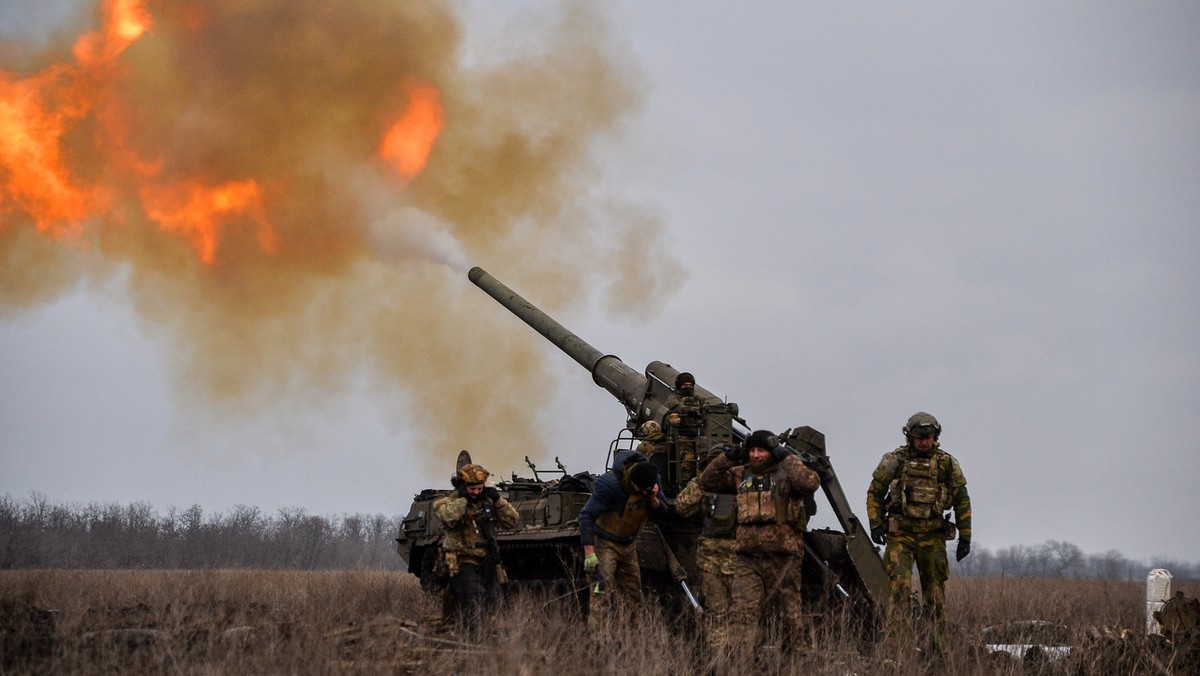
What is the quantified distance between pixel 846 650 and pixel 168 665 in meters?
5.18

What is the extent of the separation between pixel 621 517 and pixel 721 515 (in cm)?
99

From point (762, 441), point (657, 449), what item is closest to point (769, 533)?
point (762, 441)

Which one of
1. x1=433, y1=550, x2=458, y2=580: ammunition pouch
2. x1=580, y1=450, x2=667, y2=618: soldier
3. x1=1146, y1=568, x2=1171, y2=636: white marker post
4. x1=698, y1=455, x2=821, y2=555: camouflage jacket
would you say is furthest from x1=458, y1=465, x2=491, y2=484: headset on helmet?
x1=1146, y1=568, x2=1171, y2=636: white marker post

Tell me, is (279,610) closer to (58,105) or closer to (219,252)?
(219,252)

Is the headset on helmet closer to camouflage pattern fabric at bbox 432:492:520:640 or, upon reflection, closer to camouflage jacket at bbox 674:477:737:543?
camouflage pattern fabric at bbox 432:492:520:640

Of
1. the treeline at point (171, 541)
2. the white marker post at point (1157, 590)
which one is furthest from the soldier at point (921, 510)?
the treeline at point (171, 541)

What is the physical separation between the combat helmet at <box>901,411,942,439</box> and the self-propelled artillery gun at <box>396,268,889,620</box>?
4.28 feet

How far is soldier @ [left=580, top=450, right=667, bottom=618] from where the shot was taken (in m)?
10.5

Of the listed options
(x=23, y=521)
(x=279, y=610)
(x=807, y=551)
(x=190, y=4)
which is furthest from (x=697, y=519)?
(x=23, y=521)

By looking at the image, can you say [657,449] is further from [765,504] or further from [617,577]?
[765,504]

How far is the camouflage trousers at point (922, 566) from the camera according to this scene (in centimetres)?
1020

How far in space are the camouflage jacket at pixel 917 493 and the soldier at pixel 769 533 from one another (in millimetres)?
1212

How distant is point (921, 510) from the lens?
10227 mm

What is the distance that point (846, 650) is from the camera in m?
8.96
